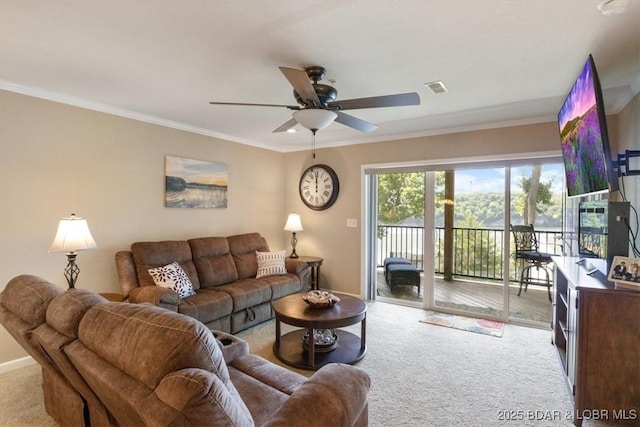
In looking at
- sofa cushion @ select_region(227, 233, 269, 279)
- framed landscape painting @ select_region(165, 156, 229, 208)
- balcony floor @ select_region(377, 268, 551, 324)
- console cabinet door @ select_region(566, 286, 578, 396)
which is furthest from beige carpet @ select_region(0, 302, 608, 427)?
framed landscape painting @ select_region(165, 156, 229, 208)

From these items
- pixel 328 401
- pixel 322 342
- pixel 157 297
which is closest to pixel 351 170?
pixel 322 342

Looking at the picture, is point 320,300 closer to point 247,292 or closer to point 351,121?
point 247,292

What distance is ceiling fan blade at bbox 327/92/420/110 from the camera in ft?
7.34

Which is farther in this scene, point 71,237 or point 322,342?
point 322,342

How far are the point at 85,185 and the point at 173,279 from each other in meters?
1.28

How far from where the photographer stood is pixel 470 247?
4.28 m

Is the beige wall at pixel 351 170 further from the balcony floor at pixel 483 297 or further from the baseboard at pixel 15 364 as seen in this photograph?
the baseboard at pixel 15 364

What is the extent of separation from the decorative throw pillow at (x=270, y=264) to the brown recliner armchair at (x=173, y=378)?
2.84 metres

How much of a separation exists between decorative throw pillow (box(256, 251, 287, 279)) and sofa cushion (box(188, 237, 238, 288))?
1.15 ft

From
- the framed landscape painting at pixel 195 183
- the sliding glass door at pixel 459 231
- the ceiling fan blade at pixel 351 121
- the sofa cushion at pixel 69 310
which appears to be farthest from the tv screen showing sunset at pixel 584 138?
the framed landscape painting at pixel 195 183

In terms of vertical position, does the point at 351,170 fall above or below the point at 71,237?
above

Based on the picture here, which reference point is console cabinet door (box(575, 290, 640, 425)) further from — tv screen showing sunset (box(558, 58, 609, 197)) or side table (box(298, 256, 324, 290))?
side table (box(298, 256, 324, 290))

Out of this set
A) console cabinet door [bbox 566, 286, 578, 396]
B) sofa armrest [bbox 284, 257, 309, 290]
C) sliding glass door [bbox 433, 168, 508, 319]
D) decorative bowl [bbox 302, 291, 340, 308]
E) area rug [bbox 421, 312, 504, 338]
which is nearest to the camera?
console cabinet door [bbox 566, 286, 578, 396]

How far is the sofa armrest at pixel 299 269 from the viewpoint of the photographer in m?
4.45
